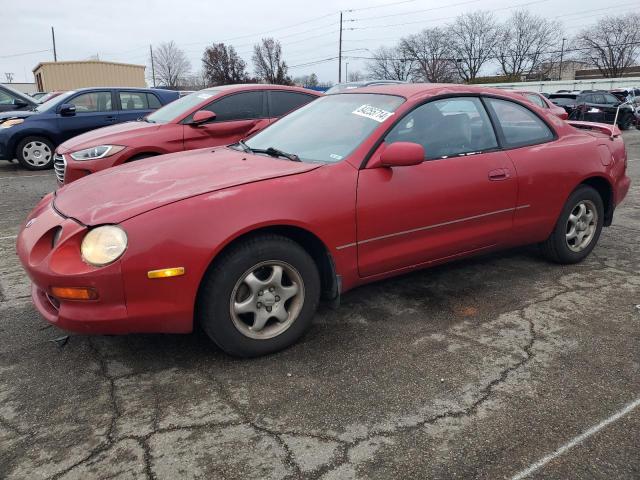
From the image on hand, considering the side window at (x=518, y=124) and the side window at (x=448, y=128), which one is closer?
the side window at (x=448, y=128)

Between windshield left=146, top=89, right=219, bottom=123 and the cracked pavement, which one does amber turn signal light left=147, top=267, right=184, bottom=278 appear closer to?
the cracked pavement

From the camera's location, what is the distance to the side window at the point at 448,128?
135 inches

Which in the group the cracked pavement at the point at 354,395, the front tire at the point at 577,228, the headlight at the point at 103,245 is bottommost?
the cracked pavement at the point at 354,395

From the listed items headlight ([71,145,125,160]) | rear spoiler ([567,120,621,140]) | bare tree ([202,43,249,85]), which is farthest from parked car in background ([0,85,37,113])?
bare tree ([202,43,249,85])

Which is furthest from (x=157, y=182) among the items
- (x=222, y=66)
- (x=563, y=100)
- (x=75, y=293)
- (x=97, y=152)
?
(x=222, y=66)

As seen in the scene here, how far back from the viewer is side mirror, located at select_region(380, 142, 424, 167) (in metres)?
3.07

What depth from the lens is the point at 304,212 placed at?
287cm

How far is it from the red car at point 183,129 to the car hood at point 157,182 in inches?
104

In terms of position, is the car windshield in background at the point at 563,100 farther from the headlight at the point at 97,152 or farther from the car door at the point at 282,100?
the headlight at the point at 97,152

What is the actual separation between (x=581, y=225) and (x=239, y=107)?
4.40 meters

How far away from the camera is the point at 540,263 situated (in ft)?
14.8

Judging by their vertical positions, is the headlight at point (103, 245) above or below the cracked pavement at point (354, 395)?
above

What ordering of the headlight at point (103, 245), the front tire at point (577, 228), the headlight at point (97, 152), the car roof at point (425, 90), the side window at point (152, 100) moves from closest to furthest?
1. the headlight at point (103, 245)
2. the car roof at point (425, 90)
3. the front tire at point (577, 228)
4. the headlight at point (97, 152)
5. the side window at point (152, 100)

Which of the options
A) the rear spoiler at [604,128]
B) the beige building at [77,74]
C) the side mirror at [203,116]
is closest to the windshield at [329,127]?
the rear spoiler at [604,128]
